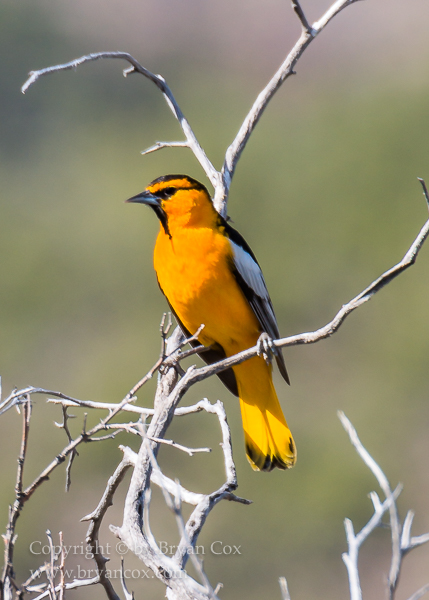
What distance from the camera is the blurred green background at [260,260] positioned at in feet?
26.9

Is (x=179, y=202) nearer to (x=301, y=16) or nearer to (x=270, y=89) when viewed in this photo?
(x=270, y=89)

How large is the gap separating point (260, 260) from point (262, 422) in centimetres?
762

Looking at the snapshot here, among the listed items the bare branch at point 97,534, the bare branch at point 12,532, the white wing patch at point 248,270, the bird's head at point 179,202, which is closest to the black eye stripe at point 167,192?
the bird's head at point 179,202

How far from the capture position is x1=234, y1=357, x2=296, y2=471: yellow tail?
13.2 ft

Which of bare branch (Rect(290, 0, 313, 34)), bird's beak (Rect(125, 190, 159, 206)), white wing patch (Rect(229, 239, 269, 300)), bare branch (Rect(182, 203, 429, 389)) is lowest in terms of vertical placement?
white wing patch (Rect(229, 239, 269, 300))

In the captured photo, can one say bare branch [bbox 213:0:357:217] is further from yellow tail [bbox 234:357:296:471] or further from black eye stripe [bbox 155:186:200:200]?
yellow tail [bbox 234:357:296:471]

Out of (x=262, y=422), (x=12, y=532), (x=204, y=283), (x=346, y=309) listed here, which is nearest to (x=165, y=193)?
(x=204, y=283)

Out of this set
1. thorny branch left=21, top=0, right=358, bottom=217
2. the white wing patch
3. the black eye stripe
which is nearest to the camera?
thorny branch left=21, top=0, right=358, bottom=217

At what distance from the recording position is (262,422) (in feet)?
13.6

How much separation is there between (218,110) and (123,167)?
3262mm

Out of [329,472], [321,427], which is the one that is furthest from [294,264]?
[329,472]

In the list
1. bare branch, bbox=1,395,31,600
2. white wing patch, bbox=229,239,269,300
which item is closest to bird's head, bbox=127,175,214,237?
white wing patch, bbox=229,239,269,300

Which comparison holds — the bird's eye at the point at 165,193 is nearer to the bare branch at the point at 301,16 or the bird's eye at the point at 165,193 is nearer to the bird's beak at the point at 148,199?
the bird's beak at the point at 148,199

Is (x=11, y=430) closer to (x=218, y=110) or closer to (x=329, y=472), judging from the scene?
(x=329, y=472)
